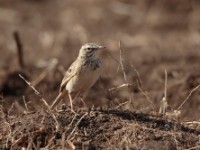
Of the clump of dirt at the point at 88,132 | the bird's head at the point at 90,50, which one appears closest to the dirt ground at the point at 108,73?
the clump of dirt at the point at 88,132

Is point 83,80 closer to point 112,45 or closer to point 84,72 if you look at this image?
point 84,72

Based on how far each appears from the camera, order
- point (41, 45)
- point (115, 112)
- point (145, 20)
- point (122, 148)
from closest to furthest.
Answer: point (122, 148)
point (115, 112)
point (41, 45)
point (145, 20)

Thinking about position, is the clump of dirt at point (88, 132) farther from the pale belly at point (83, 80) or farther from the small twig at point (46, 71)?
the small twig at point (46, 71)

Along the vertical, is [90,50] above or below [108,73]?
below

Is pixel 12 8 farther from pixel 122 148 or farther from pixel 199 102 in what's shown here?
pixel 122 148

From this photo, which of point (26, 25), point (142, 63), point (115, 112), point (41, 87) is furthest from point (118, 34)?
point (115, 112)

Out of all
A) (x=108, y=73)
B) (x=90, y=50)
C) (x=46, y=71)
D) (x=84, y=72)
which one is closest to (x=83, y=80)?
(x=84, y=72)
